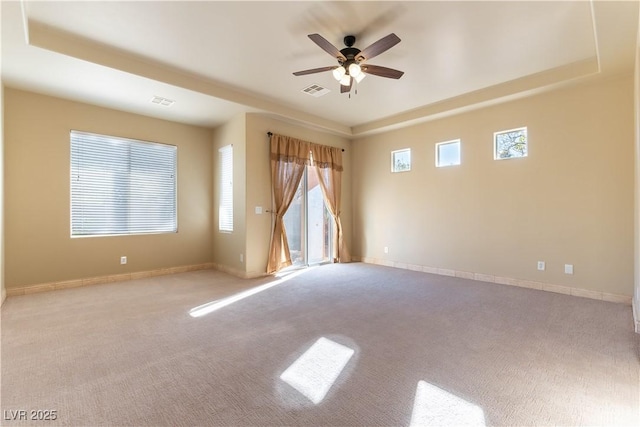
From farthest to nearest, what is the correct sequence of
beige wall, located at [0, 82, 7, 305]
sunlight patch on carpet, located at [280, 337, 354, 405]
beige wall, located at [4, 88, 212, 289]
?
beige wall, located at [4, 88, 212, 289], beige wall, located at [0, 82, 7, 305], sunlight patch on carpet, located at [280, 337, 354, 405]

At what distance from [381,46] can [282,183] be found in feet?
10.4

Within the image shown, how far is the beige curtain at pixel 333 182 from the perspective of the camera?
20.3ft

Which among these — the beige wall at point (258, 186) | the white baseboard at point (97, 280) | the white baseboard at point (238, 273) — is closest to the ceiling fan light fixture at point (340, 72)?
the beige wall at point (258, 186)

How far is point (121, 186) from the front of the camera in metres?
4.91

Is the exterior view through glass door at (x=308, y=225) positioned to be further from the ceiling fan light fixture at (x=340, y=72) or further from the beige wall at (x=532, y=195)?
the ceiling fan light fixture at (x=340, y=72)

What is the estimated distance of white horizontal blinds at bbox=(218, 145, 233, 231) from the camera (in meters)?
5.51

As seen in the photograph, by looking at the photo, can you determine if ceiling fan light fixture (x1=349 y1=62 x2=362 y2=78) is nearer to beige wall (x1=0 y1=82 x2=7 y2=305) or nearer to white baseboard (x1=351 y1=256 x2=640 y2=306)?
white baseboard (x1=351 y1=256 x2=640 y2=306)

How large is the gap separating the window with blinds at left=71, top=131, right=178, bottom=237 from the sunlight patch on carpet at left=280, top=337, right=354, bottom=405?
4.16 meters

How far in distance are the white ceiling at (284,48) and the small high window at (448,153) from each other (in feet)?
2.45

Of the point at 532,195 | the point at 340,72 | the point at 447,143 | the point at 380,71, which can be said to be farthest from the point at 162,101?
the point at 532,195

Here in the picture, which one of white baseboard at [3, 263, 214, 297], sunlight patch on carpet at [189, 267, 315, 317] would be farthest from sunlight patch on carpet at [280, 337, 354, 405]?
white baseboard at [3, 263, 214, 297]

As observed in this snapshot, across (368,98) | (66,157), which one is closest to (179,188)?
(66,157)

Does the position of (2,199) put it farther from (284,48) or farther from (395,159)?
(395,159)

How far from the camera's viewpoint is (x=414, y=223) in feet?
18.8
